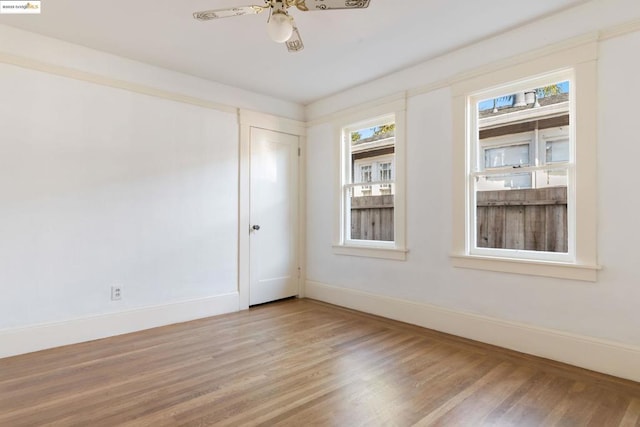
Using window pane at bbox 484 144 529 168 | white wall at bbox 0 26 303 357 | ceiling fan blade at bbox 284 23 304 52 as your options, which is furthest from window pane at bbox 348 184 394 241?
ceiling fan blade at bbox 284 23 304 52

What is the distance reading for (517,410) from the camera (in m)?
1.99

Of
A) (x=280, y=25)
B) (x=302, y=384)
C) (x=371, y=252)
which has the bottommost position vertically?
(x=302, y=384)

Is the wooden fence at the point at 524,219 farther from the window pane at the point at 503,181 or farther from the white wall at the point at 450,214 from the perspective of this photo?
the white wall at the point at 450,214

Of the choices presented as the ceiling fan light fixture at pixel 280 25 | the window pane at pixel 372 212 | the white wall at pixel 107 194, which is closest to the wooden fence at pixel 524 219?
the window pane at pixel 372 212

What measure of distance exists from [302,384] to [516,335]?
1.79 metres

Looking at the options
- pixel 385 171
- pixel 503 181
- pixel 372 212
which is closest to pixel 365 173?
pixel 385 171

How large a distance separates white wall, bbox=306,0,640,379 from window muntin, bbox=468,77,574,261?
24cm

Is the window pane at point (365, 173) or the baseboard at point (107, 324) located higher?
the window pane at point (365, 173)

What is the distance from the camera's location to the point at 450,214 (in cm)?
330

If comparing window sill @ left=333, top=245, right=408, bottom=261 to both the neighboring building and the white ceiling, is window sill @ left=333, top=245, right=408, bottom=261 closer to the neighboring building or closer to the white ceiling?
the neighboring building

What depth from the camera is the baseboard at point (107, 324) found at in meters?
2.82

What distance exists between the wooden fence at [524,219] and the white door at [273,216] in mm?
2401

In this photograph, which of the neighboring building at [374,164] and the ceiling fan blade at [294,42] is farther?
the neighboring building at [374,164]

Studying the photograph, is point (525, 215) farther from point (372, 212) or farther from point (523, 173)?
point (372, 212)
